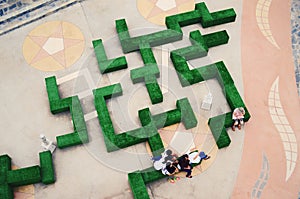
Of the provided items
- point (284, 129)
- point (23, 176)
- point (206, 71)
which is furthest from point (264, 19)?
point (23, 176)

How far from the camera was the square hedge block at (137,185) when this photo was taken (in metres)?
13.9

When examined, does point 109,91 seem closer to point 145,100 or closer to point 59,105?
point 145,100

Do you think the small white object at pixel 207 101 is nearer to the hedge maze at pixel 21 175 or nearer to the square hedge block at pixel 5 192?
the hedge maze at pixel 21 175

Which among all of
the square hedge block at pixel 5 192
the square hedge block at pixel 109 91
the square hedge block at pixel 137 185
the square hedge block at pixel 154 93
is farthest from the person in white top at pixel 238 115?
the square hedge block at pixel 5 192

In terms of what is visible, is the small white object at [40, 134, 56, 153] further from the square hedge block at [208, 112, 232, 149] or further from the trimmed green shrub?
the square hedge block at [208, 112, 232, 149]

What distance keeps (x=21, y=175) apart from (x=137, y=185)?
4155 mm

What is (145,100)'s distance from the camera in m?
16.1

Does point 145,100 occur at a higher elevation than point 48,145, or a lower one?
higher

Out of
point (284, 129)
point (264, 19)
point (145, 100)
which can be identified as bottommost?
point (284, 129)

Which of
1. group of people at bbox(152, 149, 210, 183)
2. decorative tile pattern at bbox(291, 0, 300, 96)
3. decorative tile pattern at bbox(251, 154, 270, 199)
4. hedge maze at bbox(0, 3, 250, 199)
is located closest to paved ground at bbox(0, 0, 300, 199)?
decorative tile pattern at bbox(251, 154, 270, 199)

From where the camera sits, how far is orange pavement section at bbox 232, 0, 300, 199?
14609 mm

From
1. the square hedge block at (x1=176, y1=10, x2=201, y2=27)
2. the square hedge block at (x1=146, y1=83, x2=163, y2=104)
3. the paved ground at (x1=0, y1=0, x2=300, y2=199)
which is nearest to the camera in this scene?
the paved ground at (x1=0, y1=0, x2=300, y2=199)

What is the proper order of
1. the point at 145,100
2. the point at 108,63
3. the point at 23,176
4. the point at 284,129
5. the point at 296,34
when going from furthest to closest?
the point at 296,34
the point at 108,63
the point at 145,100
the point at 284,129
the point at 23,176

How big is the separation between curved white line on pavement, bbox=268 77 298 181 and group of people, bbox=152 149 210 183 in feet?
11.2
